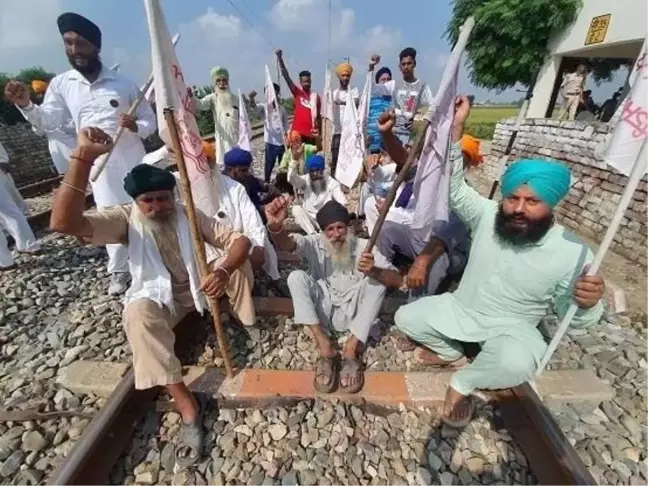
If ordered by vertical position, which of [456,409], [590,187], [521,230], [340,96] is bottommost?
[456,409]

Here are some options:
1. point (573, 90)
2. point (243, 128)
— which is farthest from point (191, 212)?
point (573, 90)

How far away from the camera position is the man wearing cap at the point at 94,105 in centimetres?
321

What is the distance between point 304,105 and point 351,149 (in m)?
2.70

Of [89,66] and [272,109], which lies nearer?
[89,66]

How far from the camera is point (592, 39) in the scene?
29.2 feet

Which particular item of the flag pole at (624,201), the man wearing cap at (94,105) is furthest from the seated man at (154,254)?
the flag pole at (624,201)

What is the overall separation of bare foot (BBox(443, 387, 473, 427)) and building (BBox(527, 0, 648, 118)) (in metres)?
9.25

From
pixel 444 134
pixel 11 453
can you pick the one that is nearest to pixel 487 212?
pixel 444 134

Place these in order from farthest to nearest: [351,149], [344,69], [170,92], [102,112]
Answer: [344,69]
[351,149]
[102,112]
[170,92]

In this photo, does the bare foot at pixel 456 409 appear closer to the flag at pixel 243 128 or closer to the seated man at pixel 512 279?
the seated man at pixel 512 279

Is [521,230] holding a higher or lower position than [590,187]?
higher

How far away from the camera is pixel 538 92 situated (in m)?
10.7

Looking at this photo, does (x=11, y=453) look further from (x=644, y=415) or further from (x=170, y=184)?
(x=644, y=415)

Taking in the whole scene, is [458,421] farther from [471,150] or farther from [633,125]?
[471,150]
